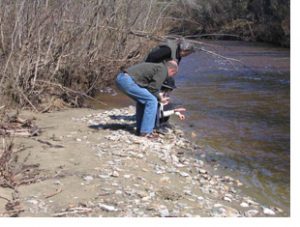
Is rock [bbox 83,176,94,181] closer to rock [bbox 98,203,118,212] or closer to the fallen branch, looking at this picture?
rock [bbox 98,203,118,212]

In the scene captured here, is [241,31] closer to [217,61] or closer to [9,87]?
[217,61]

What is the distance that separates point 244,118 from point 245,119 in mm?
112

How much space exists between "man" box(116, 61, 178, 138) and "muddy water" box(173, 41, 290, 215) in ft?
4.11

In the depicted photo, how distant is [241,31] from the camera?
39.1 metres

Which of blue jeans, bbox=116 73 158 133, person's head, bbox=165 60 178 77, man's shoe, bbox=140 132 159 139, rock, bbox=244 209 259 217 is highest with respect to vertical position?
person's head, bbox=165 60 178 77

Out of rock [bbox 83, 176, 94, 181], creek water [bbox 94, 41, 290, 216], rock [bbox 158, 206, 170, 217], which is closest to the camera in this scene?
rock [bbox 158, 206, 170, 217]

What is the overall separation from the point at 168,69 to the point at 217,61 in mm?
15518

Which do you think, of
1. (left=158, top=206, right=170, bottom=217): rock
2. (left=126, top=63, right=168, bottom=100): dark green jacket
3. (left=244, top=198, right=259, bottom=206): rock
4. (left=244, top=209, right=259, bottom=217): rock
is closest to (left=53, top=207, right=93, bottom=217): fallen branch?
(left=158, top=206, right=170, bottom=217): rock

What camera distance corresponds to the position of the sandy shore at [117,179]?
5945mm

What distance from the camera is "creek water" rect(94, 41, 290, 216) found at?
828cm

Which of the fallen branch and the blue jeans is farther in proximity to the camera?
the blue jeans

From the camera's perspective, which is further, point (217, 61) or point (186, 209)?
point (217, 61)

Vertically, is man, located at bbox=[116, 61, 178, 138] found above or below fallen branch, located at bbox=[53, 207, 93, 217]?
above
